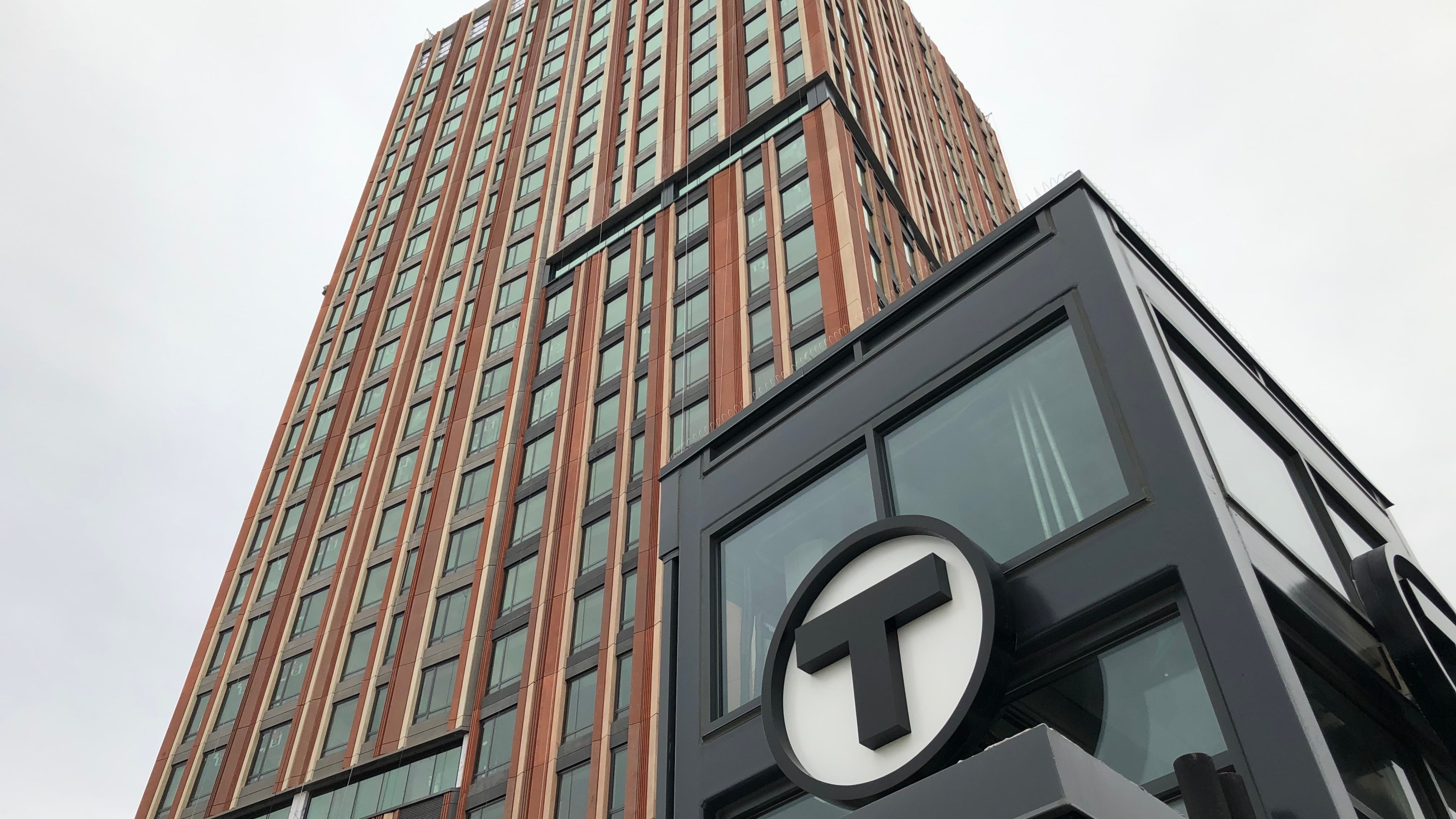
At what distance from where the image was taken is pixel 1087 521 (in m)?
9.97

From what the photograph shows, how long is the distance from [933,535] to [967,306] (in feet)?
11.4

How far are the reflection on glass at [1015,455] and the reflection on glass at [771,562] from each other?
716mm

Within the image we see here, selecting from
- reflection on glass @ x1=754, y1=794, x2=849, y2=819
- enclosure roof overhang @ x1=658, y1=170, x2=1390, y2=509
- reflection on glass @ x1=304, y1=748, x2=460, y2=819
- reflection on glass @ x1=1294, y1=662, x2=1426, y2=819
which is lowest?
reflection on glass @ x1=1294, y1=662, x2=1426, y2=819

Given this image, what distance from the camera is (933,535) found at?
10.6 m

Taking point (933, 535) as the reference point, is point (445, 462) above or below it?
above

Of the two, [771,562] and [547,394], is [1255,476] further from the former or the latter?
[547,394]

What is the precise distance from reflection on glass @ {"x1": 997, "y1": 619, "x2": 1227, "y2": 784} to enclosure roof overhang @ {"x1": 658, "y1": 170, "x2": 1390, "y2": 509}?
5054 mm

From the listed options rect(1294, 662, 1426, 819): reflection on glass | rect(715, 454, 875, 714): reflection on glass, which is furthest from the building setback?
rect(1294, 662, 1426, 819): reflection on glass

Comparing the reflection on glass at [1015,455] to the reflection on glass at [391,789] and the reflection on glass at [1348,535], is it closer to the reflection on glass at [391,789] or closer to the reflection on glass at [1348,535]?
the reflection on glass at [1348,535]

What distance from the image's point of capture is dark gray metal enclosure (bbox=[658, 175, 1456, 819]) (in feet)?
28.5

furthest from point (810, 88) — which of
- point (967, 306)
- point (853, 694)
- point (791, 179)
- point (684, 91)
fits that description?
point (853, 694)

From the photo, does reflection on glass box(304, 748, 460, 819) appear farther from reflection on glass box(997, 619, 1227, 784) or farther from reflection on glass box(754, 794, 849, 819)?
reflection on glass box(997, 619, 1227, 784)

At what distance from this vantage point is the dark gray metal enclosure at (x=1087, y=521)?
8.68 metres

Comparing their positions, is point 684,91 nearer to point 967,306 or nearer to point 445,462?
point 445,462
